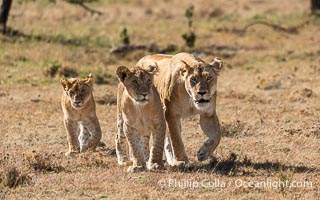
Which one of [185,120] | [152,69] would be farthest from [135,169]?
[185,120]

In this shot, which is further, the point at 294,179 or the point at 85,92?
the point at 85,92

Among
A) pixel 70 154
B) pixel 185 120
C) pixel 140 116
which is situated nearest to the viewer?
pixel 140 116

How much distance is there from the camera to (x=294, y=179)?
9.61 metres

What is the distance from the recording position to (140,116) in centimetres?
997

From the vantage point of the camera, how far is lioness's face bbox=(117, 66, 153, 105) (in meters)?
9.71

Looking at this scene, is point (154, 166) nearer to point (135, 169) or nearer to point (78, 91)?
point (135, 169)

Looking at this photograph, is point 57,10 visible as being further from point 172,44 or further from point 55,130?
point 55,130

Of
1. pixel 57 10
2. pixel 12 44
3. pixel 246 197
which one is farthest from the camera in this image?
pixel 57 10

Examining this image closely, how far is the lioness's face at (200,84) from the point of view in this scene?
9844 mm

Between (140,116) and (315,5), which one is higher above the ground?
(315,5)

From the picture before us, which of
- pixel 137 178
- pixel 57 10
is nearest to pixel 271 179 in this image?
pixel 137 178

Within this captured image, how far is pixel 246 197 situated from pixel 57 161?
116 inches

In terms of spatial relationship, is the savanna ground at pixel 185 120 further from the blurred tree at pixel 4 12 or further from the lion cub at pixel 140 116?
the blurred tree at pixel 4 12

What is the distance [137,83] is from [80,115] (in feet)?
7.06
